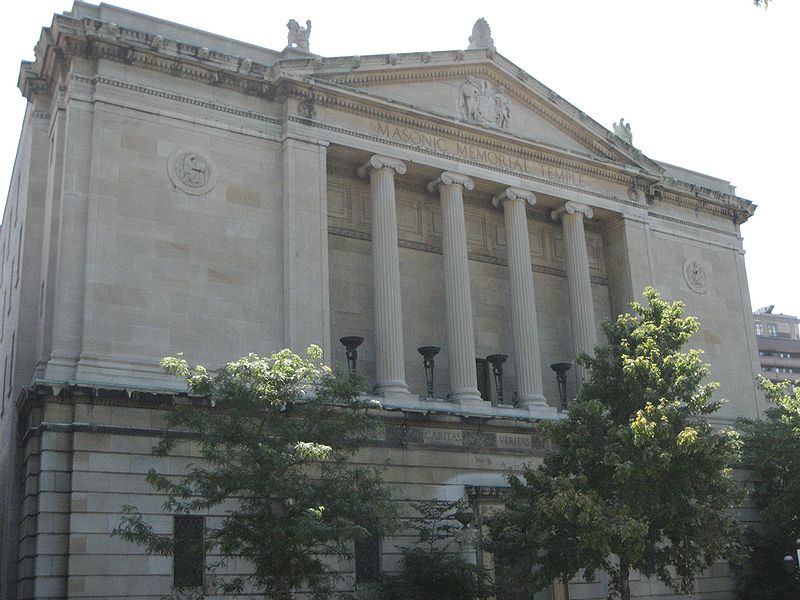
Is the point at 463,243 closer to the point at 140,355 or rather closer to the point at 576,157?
the point at 576,157

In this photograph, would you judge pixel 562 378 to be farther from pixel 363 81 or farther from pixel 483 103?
pixel 363 81

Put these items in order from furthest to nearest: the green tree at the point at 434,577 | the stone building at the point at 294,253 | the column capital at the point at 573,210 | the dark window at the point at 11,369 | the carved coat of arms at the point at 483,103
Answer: the column capital at the point at 573,210 < the carved coat of arms at the point at 483,103 < the dark window at the point at 11,369 < the green tree at the point at 434,577 < the stone building at the point at 294,253

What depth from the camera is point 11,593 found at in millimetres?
28859

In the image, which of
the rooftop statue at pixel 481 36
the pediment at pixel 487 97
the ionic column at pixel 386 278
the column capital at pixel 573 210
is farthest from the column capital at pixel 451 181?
the rooftop statue at pixel 481 36

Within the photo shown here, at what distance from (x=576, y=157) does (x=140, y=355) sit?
2006 cm

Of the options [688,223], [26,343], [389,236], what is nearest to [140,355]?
[26,343]

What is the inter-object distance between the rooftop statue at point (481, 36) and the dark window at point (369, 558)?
20.4 meters

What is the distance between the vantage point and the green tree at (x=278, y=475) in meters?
22.4

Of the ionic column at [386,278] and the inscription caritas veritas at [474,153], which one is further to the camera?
the inscription caritas veritas at [474,153]

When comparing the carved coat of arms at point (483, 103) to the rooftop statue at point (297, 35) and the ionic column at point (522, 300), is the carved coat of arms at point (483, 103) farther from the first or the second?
the rooftop statue at point (297, 35)

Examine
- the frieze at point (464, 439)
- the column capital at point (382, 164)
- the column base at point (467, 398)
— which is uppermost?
the column capital at point (382, 164)

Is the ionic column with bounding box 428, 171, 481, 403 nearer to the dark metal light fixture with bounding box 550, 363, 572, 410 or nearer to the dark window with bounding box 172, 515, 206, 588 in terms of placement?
the dark metal light fixture with bounding box 550, 363, 572, 410

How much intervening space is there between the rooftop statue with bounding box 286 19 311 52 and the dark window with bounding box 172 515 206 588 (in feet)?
57.0

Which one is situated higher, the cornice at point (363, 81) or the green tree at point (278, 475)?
the cornice at point (363, 81)
